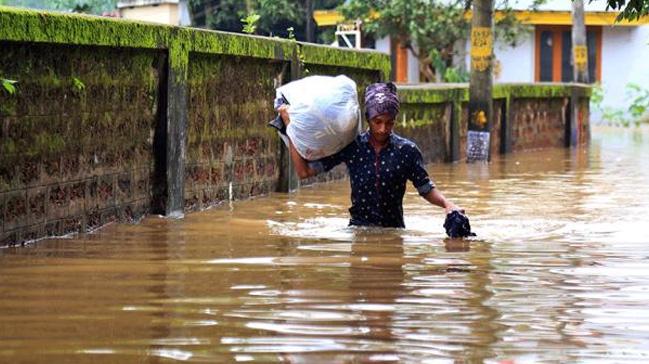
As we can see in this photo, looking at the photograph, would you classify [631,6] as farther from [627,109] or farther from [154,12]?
[627,109]

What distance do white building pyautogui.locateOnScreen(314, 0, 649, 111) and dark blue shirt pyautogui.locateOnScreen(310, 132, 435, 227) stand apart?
3148cm

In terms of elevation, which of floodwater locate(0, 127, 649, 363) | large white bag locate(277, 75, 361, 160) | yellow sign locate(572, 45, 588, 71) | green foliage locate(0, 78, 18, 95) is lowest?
floodwater locate(0, 127, 649, 363)

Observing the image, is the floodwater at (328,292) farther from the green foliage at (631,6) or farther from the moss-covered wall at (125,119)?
the green foliage at (631,6)

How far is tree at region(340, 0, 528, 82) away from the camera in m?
35.5

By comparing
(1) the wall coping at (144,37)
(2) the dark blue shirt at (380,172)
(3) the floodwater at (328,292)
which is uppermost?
(1) the wall coping at (144,37)

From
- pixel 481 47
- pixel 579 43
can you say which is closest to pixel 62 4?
pixel 481 47

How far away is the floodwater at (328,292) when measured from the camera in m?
5.72

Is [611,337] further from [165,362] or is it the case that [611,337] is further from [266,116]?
[266,116]

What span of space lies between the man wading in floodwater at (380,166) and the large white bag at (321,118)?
0.08 meters

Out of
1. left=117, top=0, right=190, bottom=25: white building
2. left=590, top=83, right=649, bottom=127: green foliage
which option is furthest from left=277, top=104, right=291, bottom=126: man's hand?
left=590, top=83, right=649, bottom=127: green foliage

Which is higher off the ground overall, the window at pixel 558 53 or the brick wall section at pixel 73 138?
the window at pixel 558 53

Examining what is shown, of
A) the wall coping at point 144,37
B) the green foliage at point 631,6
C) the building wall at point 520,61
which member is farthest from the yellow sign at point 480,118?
the building wall at point 520,61

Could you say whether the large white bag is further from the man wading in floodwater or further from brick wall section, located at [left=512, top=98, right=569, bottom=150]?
brick wall section, located at [left=512, top=98, right=569, bottom=150]

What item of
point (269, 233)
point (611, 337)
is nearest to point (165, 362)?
point (611, 337)
